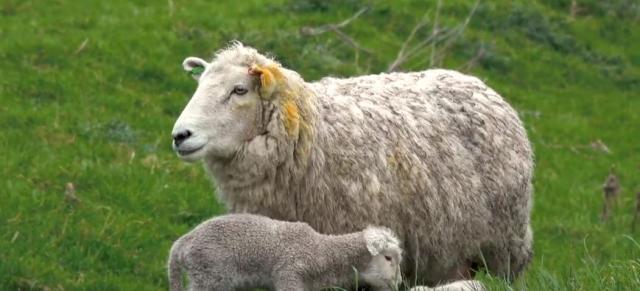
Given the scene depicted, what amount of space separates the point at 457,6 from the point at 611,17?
128 inches

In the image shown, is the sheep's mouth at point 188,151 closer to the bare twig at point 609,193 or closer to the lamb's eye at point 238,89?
the lamb's eye at point 238,89

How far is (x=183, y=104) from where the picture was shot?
42.4 ft

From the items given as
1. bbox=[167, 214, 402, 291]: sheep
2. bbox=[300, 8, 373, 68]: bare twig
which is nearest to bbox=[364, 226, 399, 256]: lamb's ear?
bbox=[167, 214, 402, 291]: sheep

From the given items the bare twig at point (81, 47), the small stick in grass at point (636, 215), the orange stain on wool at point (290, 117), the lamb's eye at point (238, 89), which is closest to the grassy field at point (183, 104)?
the bare twig at point (81, 47)

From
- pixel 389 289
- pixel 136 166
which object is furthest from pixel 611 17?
pixel 389 289

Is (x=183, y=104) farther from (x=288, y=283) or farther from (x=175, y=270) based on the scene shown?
(x=288, y=283)

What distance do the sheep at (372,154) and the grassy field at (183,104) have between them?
1.70 ft

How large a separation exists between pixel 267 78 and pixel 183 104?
652cm

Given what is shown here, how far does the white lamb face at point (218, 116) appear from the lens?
623 cm

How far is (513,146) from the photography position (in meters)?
7.75

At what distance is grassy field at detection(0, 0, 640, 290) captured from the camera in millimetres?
9367

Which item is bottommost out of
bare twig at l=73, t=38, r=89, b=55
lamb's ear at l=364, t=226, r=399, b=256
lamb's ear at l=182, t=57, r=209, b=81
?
bare twig at l=73, t=38, r=89, b=55

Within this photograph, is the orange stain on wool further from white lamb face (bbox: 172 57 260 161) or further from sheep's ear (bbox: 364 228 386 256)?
sheep's ear (bbox: 364 228 386 256)

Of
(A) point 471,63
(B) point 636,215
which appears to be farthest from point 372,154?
(A) point 471,63
